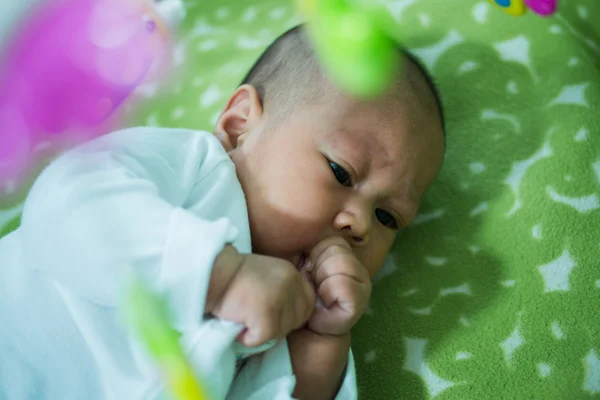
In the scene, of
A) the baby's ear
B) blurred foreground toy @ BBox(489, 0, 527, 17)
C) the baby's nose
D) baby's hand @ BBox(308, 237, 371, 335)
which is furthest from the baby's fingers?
blurred foreground toy @ BBox(489, 0, 527, 17)

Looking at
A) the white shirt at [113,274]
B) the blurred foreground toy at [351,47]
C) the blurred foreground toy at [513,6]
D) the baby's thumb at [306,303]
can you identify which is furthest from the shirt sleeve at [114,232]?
the blurred foreground toy at [513,6]

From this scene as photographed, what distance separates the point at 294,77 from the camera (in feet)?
3.20

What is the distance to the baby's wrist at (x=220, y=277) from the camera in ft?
2.14

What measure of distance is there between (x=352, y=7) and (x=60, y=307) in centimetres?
56

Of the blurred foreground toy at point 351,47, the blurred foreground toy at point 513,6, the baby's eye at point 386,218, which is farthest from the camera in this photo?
the blurred foreground toy at point 513,6

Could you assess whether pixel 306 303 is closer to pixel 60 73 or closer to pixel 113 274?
pixel 113 274

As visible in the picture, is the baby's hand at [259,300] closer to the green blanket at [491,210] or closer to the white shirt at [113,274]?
the white shirt at [113,274]

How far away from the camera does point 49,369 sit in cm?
73

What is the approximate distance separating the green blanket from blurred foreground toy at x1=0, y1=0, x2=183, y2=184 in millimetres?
452

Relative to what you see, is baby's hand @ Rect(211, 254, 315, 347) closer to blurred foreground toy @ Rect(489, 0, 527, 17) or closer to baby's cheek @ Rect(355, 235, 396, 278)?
baby's cheek @ Rect(355, 235, 396, 278)

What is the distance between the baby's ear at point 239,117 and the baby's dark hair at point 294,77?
0.7 inches

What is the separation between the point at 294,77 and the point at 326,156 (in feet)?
0.57

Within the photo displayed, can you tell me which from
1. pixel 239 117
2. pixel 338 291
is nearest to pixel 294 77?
pixel 239 117

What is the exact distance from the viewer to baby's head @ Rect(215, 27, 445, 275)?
2.78ft
